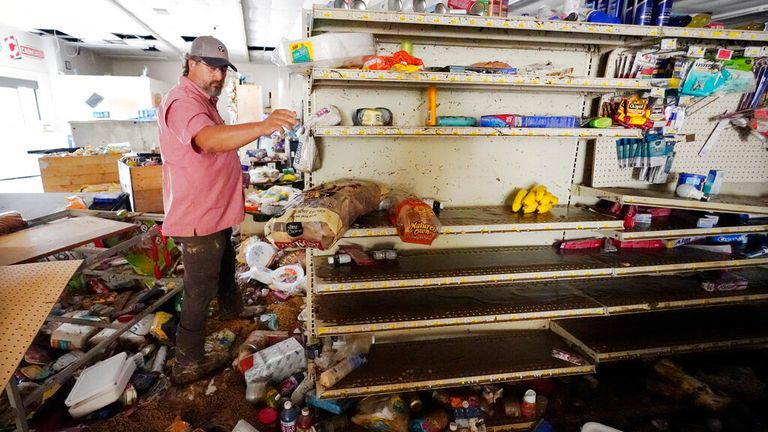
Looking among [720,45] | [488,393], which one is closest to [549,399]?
[488,393]

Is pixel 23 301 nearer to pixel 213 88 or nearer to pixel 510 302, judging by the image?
pixel 213 88

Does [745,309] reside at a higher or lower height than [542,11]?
lower

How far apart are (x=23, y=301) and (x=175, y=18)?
7.98 metres

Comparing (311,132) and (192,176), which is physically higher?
(311,132)

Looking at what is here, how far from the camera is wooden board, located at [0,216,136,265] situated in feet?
6.66

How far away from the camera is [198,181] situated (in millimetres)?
2166

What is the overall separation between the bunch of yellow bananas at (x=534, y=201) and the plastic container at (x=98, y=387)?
2608 millimetres

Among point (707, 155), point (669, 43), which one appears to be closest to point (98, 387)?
point (669, 43)

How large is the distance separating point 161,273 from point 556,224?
3124 mm

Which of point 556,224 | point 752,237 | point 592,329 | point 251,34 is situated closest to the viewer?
point 556,224

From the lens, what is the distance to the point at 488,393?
87.8 inches

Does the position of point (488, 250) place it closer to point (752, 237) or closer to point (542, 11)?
point (542, 11)

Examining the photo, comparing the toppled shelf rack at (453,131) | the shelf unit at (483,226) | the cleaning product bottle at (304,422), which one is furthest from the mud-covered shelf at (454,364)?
the toppled shelf rack at (453,131)

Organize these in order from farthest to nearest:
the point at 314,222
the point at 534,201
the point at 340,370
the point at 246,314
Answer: the point at 246,314 < the point at 534,201 < the point at 340,370 < the point at 314,222
